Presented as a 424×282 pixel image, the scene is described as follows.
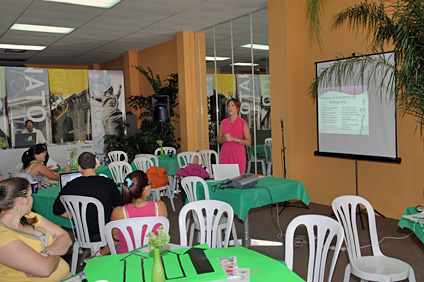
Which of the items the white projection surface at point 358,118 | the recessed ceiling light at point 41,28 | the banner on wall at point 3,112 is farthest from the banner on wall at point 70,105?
the white projection surface at point 358,118

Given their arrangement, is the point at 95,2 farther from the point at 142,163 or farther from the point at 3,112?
the point at 3,112

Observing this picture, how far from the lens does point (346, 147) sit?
5551 millimetres

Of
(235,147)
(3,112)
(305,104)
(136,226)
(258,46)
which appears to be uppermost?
(258,46)

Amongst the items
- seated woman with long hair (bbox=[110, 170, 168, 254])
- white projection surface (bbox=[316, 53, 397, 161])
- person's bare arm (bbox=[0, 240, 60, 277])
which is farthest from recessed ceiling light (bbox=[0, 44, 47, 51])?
person's bare arm (bbox=[0, 240, 60, 277])

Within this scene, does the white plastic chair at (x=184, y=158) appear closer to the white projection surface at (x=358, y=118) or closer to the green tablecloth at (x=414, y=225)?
the white projection surface at (x=358, y=118)

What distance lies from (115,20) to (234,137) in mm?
3673

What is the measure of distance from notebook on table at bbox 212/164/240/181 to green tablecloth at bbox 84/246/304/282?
199 cm

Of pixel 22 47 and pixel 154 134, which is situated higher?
pixel 22 47

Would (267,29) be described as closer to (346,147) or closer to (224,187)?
(346,147)

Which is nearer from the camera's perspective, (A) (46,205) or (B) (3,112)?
(A) (46,205)

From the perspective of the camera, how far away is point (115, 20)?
7.47 metres

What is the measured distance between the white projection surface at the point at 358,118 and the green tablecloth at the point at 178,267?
355 cm

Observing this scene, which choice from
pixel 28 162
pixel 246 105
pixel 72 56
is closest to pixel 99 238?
pixel 28 162

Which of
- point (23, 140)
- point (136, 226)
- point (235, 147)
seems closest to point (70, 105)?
point (23, 140)
